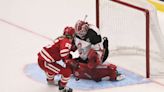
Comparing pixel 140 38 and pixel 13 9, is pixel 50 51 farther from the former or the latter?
pixel 13 9

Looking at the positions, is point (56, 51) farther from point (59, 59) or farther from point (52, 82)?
point (52, 82)

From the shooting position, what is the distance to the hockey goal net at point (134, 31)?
11.5 ft

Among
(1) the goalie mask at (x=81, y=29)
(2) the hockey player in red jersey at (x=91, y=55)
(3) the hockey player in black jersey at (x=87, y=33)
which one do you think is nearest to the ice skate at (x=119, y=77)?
(2) the hockey player in red jersey at (x=91, y=55)

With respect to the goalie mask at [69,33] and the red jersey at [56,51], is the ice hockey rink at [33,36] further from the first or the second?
the goalie mask at [69,33]

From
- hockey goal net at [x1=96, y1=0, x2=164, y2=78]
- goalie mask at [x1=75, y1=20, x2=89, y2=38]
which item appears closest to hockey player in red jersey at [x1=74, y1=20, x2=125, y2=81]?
goalie mask at [x1=75, y1=20, x2=89, y2=38]

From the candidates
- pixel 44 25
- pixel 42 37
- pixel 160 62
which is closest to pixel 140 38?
pixel 160 62

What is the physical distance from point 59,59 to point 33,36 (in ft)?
4.16

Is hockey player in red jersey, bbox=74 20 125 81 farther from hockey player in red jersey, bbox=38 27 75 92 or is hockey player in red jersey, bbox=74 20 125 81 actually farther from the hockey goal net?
the hockey goal net

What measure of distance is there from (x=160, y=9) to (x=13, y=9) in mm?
1569

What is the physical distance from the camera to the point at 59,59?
321 centimetres

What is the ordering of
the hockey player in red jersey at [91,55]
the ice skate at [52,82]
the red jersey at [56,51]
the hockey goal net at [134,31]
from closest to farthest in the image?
the red jersey at [56,51] → the hockey player in red jersey at [91,55] → the ice skate at [52,82] → the hockey goal net at [134,31]

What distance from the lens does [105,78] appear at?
3463 millimetres

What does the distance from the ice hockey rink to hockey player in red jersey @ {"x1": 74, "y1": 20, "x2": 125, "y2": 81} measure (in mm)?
125

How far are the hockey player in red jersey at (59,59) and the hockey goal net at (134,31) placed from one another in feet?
1.77
